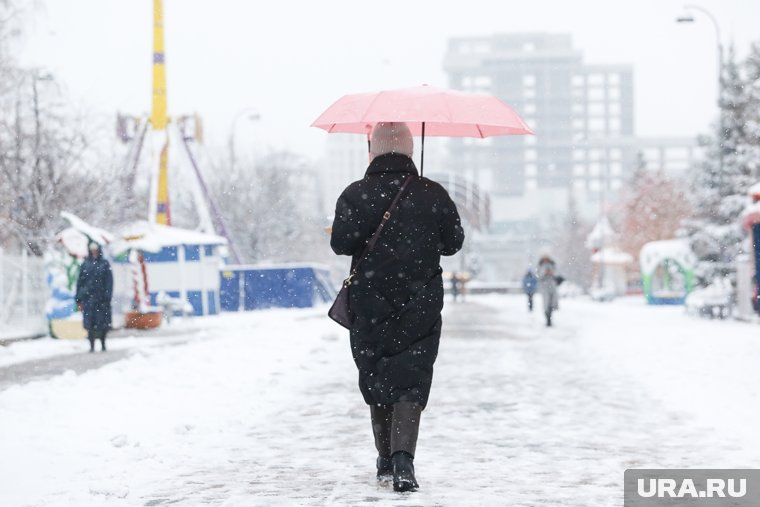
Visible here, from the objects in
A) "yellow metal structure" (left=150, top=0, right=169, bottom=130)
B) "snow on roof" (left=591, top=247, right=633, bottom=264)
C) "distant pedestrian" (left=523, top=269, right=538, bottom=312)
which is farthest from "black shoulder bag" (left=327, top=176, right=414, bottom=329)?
"snow on roof" (left=591, top=247, right=633, bottom=264)

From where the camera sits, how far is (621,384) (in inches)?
477

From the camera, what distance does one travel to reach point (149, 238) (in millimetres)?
27859

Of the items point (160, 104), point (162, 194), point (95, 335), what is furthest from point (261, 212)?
point (95, 335)

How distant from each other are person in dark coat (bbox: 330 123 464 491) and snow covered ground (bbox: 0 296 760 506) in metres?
0.46

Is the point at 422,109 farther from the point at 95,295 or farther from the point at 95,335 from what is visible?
the point at 95,335

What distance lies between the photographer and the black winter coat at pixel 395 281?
18.8 ft

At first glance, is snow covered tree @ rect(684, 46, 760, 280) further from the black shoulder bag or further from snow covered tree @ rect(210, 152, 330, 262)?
A: the black shoulder bag

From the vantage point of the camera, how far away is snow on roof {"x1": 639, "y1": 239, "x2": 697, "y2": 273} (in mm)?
39156

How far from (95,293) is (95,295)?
1.3 inches

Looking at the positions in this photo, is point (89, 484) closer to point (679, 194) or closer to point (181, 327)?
point (181, 327)

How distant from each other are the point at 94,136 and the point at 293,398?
732 inches

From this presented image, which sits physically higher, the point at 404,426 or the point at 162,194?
the point at 162,194
